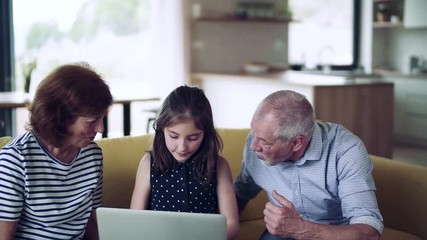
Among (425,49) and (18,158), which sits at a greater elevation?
(425,49)

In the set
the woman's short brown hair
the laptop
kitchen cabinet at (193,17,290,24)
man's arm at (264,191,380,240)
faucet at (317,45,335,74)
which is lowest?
man's arm at (264,191,380,240)

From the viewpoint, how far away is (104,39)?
6133mm

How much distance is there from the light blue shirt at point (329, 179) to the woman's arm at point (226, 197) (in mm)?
183

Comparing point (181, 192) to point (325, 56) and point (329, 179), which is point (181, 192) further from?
point (325, 56)

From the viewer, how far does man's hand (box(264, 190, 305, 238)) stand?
186 centimetres

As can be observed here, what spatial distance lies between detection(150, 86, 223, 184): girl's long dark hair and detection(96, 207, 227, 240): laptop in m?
0.49

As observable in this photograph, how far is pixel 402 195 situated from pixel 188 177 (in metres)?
1.07

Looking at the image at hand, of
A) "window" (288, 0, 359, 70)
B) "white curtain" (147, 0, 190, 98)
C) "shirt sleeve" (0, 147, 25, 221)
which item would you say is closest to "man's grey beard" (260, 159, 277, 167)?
"shirt sleeve" (0, 147, 25, 221)

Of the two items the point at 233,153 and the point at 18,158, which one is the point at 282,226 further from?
the point at 233,153

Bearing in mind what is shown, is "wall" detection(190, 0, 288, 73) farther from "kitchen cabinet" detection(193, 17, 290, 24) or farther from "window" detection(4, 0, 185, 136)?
"window" detection(4, 0, 185, 136)

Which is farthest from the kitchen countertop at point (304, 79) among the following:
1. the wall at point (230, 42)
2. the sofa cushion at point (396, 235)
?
the sofa cushion at point (396, 235)

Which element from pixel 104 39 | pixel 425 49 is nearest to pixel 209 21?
pixel 104 39

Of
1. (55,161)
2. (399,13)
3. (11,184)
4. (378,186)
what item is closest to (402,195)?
(378,186)

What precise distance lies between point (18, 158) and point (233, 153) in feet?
4.10
